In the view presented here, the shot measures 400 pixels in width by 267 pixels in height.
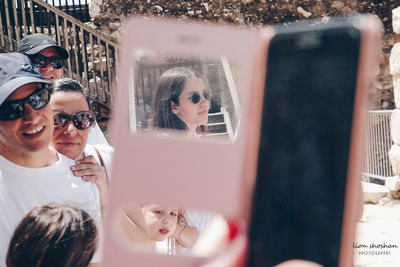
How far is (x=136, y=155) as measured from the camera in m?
0.40

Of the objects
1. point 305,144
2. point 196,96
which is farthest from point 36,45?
point 305,144

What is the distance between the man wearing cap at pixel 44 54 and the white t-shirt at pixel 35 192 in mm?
681

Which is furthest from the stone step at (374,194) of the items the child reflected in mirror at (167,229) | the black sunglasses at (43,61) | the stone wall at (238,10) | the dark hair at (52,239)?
the dark hair at (52,239)

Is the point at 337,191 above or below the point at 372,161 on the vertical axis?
above

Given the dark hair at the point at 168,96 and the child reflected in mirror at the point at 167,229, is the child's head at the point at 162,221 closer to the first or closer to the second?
the child reflected in mirror at the point at 167,229

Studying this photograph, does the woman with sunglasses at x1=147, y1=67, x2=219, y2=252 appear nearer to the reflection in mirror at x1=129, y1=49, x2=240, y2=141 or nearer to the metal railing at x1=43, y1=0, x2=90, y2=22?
the reflection in mirror at x1=129, y1=49, x2=240, y2=141

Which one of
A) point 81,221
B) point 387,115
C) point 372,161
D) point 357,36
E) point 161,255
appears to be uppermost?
point 357,36

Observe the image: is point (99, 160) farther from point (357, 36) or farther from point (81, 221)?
point (357, 36)

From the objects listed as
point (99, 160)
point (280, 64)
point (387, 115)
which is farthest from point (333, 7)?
point (280, 64)

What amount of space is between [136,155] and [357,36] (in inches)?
10.0

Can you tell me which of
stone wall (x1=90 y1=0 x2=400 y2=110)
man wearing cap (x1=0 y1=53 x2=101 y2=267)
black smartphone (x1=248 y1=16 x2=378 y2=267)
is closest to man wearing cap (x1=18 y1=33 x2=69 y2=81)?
man wearing cap (x1=0 y1=53 x2=101 y2=267)

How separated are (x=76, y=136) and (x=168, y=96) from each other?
0.50 m

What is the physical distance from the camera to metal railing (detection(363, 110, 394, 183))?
190 inches

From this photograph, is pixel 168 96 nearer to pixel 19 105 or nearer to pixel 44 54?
pixel 19 105
